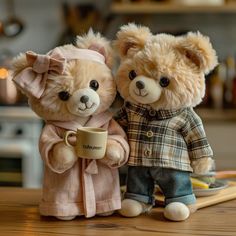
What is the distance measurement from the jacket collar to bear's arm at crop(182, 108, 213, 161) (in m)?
0.03

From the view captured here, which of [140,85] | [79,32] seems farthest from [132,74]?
[79,32]

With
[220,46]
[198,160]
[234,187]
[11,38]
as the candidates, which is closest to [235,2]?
[220,46]

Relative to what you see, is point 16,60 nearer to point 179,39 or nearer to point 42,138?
Result: point 42,138

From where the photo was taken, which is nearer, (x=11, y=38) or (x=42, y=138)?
(x=42, y=138)

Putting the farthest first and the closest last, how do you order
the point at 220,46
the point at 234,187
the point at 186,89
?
the point at 220,46
the point at 234,187
the point at 186,89

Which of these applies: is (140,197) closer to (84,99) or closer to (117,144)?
(117,144)

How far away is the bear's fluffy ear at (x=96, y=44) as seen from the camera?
109 centimetres

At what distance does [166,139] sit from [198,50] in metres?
0.19

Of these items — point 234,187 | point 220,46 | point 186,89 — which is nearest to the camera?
point 186,89

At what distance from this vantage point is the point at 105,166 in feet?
3.51

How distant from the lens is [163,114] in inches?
42.2

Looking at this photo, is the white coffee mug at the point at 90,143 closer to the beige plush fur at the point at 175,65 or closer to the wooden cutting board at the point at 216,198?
the beige plush fur at the point at 175,65

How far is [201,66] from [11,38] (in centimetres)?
262

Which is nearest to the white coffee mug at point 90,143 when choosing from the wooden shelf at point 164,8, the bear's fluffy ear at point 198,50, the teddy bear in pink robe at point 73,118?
the teddy bear in pink robe at point 73,118
